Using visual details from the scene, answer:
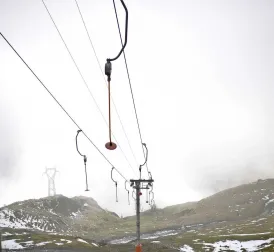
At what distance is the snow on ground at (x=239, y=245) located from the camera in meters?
76.9

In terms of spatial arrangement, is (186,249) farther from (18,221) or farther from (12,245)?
(18,221)

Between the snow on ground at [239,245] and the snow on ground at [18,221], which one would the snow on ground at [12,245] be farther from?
the snow on ground at [18,221]

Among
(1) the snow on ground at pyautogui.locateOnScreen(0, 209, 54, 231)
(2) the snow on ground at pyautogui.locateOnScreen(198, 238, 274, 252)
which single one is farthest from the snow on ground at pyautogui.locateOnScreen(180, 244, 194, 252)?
(1) the snow on ground at pyautogui.locateOnScreen(0, 209, 54, 231)

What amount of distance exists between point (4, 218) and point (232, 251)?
155 m

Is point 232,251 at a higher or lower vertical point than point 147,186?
lower

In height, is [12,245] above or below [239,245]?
above

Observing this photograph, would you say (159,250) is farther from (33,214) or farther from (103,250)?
(33,214)

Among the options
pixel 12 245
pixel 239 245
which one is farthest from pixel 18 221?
pixel 239 245

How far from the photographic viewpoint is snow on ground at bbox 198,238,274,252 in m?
76.9

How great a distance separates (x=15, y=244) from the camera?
90125mm

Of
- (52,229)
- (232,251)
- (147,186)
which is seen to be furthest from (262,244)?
(52,229)

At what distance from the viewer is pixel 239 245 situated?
268ft

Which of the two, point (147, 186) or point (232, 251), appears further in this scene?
point (232, 251)

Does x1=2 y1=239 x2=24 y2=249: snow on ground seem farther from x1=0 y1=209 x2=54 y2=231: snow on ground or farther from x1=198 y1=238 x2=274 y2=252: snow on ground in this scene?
x1=0 y1=209 x2=54 y2=231: snow on ground
